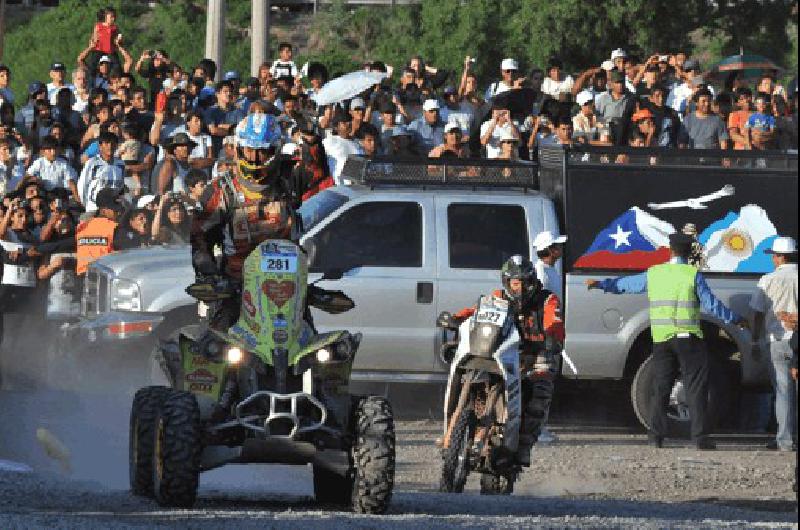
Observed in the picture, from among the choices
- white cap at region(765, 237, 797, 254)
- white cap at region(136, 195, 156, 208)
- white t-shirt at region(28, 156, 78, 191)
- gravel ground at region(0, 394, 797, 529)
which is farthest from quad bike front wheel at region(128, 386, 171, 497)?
white t-shirt at region(28, 156, 78, 191)

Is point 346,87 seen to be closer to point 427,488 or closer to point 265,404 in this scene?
point 427,488

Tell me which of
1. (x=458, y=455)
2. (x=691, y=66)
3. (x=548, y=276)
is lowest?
(x=458, y=455)

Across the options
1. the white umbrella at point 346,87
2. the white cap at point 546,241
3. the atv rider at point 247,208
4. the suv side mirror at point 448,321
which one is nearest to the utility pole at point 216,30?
the white umbrella at point 346,87

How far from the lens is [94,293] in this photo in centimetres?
1720

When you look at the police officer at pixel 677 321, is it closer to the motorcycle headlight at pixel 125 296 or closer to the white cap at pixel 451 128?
the motorcycle headlight at pixel 125 296

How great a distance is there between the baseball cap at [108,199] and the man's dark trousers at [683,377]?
5733mm

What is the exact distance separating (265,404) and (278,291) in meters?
0.59

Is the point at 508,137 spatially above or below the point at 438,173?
above

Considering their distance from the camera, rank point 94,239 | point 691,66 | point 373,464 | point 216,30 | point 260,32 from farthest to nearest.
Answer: point 216,30
point 260,32
point 691,66
point 94,239
point 373,464

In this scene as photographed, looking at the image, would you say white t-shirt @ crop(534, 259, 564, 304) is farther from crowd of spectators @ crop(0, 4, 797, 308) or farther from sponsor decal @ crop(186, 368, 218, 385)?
sponsor decal @ crop(186, 368, 218, 385)

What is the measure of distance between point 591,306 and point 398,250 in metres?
1.67

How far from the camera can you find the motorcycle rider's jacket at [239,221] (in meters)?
10.9

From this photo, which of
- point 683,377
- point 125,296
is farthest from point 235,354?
point 683,377

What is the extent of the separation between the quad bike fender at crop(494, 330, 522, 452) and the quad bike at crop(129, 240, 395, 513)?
215cm
